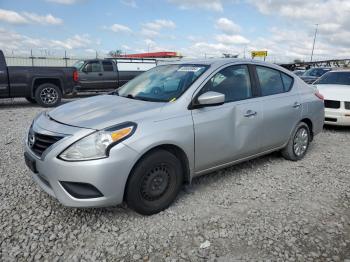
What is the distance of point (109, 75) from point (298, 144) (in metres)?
10.7

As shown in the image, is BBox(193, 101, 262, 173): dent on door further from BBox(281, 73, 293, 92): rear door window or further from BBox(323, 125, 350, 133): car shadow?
BBox(323, 125, 350, 133): car shadow

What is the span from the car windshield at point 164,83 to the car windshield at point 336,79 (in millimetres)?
5904

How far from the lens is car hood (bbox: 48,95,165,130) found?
3039mm

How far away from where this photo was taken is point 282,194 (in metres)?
3.91

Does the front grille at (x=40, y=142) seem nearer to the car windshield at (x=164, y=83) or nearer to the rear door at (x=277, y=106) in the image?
the car windshield at (x=164, y=83)

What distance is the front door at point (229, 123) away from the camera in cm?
353

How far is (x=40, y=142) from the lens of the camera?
10.2 feet

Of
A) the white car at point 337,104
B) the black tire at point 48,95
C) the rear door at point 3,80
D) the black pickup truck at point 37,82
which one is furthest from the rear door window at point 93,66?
the white car at point 337,104

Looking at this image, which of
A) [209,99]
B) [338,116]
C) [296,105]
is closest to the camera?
[209,99]

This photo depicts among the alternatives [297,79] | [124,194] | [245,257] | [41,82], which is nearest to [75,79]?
[41,82]

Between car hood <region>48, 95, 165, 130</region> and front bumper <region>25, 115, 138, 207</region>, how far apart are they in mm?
159

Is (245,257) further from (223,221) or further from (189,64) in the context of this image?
(189,64)

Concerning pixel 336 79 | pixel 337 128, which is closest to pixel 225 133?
pixel 337 128

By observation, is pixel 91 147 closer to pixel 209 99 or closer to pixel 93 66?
pixel 209 99
